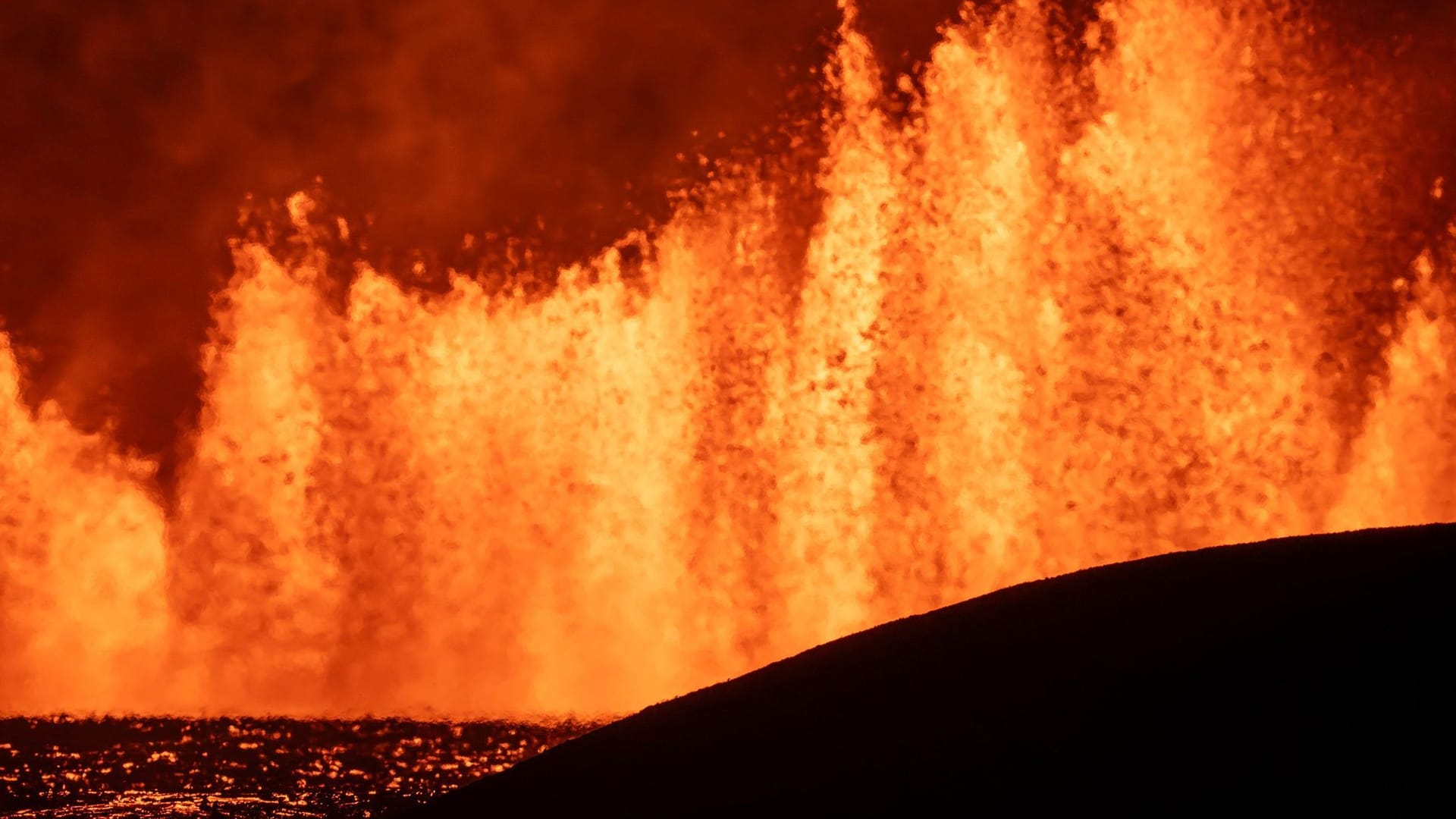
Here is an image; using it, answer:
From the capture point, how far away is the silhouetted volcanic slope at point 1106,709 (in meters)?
4.37

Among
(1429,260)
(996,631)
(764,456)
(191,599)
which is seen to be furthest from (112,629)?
(1429,260)

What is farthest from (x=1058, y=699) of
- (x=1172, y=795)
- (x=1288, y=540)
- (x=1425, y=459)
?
(x=1425, y=459)

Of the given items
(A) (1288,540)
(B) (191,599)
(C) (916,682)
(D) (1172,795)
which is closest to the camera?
(D) (1172,795)

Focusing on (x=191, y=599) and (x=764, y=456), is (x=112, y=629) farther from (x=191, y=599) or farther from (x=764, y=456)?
(x=764, y=456)

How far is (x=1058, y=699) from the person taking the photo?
5277 mm

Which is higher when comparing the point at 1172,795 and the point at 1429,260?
the point at 1429,260

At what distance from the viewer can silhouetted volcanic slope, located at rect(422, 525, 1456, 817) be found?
4371mm

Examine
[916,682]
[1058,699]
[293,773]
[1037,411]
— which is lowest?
[1058,699]

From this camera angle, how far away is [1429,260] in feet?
67.7

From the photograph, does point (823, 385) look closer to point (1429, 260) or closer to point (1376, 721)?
point (1429, 260)

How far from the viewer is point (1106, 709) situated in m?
4.98

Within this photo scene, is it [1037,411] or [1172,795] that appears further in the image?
[1037,411]

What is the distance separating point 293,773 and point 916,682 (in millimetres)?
8605

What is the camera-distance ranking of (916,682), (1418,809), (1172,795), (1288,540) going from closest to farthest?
(1418,809) → (1172,795) → (916,682) → (1288,540)
